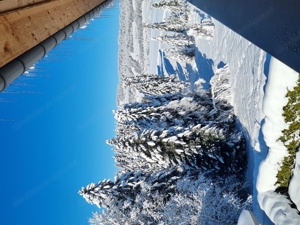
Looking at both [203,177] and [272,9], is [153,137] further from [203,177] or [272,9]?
[272,9]

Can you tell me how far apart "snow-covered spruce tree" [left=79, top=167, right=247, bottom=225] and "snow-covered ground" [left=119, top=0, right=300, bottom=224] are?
1462 mm

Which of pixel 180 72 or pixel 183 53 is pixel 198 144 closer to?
pixel 183 53

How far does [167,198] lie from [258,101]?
25.9 ft

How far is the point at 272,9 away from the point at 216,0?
190cm

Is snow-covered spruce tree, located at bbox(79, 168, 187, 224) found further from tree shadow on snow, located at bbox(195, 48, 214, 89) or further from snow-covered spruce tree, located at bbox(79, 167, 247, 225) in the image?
tree shadow on snow, located at bbox(195, 48, 214, 89)

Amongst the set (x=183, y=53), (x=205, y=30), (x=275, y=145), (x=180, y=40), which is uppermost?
(x=180, y=40)

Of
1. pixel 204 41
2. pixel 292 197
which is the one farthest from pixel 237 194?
pixel 204 41

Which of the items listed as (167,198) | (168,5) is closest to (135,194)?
(167,198)

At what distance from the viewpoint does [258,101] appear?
1148 centimetres

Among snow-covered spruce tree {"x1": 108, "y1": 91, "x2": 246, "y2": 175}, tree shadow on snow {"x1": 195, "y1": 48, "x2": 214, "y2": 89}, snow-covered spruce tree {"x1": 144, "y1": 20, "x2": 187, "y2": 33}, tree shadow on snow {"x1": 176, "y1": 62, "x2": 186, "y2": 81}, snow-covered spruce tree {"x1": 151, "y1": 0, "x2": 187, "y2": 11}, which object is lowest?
snow-covered spruce tree {"x1": 108, "y1": 91, "x2": 246, "y2": 175}

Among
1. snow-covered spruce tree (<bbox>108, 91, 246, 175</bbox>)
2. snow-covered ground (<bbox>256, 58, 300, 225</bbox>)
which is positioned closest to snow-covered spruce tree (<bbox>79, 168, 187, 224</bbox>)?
snow-covered spruce tree (<bbox>108, 91, 246, 175</bbox>)

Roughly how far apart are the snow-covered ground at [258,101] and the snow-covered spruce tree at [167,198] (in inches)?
57.5

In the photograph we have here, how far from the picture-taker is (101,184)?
16.8 m

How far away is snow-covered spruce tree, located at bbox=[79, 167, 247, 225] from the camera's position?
47.3 feet
